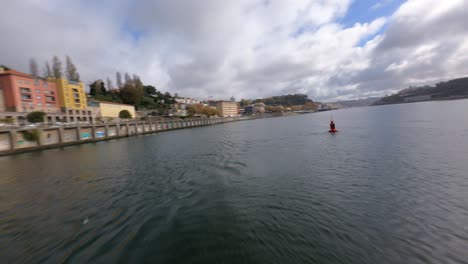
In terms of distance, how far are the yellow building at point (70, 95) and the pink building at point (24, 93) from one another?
71.7 inches

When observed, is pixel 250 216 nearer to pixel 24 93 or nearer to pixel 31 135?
pixel 31 135

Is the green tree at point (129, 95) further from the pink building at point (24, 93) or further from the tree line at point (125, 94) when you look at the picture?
the pink building at point (24, 93)

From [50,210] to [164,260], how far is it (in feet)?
A: 20.7

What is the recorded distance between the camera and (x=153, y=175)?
11.6 metres

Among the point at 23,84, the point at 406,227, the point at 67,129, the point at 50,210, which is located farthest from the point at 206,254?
the point at 23,84

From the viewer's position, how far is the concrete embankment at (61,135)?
980 inches

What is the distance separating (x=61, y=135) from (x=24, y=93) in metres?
32.6

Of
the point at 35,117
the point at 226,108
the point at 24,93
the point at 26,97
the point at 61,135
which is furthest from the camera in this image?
the point at 226,108

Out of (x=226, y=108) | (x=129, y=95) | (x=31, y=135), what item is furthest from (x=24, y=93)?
(x=226, y=108)

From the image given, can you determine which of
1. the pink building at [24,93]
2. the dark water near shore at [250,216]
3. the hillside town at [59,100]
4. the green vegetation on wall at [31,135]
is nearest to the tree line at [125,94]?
the hillside town at [59,100]

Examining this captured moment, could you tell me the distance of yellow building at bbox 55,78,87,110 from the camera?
56250 mm

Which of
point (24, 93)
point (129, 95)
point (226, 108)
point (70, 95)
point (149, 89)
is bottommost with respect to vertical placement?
point (226, 108)

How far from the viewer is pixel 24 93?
4772 centimetres

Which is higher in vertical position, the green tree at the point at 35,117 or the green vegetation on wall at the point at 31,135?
the green tree at the point at 35,117
